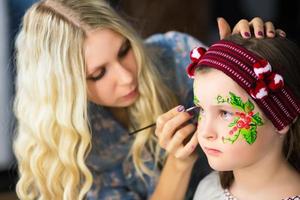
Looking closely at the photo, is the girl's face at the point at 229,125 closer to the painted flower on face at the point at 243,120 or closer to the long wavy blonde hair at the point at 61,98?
the painted flower on face at the point at 243,120

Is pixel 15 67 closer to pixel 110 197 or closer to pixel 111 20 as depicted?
pixel 111 20

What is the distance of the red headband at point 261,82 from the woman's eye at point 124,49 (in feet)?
1.37

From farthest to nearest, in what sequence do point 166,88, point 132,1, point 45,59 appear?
Result: point 132,1 < point 166,88 < point 45,59

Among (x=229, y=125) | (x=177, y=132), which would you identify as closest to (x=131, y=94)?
(x=177, y=132)

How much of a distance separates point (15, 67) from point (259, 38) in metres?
0.80

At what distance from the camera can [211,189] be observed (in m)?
1.27

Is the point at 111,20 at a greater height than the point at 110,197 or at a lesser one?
greater

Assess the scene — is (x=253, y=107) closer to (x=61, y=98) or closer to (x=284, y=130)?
(x=284, y=130)

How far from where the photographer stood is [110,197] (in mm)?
1583

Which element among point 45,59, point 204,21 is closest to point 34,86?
point 45,59

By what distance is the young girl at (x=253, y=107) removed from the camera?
102 cm

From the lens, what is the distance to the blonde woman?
4.52ft

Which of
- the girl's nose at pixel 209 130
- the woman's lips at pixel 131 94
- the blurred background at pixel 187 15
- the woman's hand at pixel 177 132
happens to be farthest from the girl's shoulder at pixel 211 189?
the blurred background at pixel 187 15

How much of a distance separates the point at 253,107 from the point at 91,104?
2.04 ft
